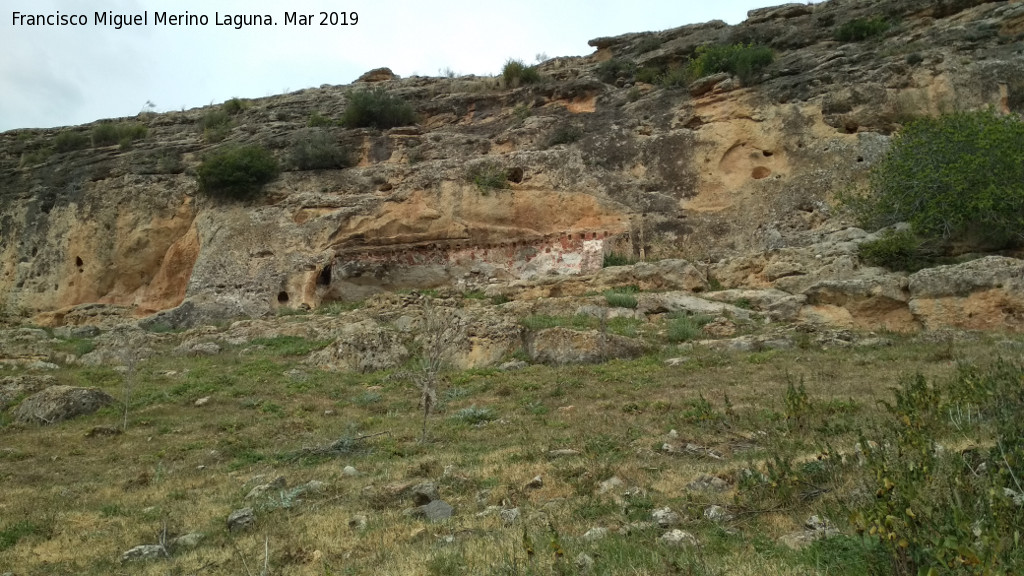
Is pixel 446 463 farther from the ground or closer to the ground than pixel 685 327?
farther from the ground

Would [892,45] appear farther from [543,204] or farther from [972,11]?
[543,204]

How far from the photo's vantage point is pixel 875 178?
1672 cm

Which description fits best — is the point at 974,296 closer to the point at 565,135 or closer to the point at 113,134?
the point at 565,135

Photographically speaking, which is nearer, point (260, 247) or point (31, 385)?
point (31, 385)

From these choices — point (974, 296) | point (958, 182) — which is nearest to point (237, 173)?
point (958, 182)

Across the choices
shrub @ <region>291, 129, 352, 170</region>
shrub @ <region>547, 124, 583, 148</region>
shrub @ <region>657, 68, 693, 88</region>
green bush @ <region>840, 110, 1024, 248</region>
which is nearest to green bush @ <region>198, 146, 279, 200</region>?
shrub @ <region>291, 129, 352, 170</region>

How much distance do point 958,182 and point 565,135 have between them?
9.62m

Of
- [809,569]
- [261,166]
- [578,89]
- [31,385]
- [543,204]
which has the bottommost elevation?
[31,385]

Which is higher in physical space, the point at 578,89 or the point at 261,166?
the point at 578,89

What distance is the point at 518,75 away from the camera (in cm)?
2439

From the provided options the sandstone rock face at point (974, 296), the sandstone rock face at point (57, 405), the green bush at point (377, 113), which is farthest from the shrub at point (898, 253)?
the green bush at point (377, 113)

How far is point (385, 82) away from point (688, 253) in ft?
48.0

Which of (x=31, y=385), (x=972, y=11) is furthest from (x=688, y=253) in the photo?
(x=31, y=385)

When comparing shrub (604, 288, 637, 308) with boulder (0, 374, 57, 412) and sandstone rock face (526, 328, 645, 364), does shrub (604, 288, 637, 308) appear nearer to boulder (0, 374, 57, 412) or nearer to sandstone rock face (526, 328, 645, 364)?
sandstone rock face (526, 328, 645, 364)
